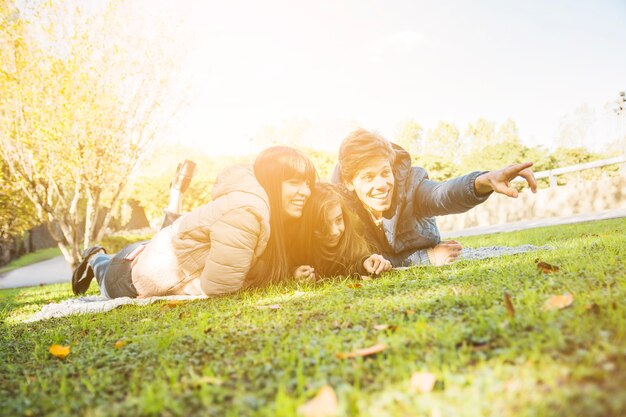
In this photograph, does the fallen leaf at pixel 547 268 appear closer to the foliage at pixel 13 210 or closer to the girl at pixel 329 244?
the girl at pixel 329 244

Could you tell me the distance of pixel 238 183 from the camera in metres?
3.11

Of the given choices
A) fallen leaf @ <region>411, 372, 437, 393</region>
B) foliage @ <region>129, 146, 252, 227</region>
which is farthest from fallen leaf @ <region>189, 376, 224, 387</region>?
foliage @ <region>129, 146, 252, 227</region>

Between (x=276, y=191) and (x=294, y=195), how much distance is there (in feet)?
0.50

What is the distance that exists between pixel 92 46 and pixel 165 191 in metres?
9.18

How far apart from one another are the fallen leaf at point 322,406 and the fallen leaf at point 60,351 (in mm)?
1468

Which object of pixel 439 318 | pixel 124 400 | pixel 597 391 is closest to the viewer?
pixel 597 391

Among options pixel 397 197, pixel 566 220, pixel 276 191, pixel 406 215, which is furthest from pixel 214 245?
pixel 566 220

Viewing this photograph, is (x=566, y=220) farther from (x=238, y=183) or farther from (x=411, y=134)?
(x=411, y=134)

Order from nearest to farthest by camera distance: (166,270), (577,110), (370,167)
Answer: (166,270)
(370,167)
(577,110)

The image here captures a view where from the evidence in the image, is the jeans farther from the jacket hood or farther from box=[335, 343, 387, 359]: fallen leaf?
box=[335, 343, 387, 359]: fallen leaf

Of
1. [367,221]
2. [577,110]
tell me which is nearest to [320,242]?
[367,221]

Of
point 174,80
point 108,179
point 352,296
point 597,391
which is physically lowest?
point 352,296

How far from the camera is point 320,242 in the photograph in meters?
3.61

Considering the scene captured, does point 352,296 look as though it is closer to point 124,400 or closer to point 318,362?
point 318,362
